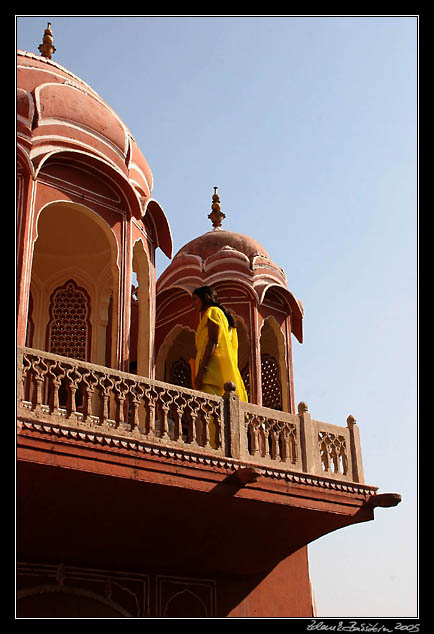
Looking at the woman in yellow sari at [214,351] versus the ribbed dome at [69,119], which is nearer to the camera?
the woman in yellow sari at [214,351]

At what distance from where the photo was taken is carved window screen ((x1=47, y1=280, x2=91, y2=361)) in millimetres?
10320

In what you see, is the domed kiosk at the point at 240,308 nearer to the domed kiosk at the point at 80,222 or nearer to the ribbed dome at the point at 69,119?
the domed kiosk at the point at 80,222

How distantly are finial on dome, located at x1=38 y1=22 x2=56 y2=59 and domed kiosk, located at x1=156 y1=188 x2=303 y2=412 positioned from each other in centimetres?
349

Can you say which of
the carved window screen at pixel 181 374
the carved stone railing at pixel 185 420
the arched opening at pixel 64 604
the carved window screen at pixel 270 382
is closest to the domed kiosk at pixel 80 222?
the carved stone railing at pixel 185 420

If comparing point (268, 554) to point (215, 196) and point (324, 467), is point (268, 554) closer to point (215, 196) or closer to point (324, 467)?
point (324, 467)

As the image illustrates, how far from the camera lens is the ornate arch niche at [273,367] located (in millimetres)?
11852

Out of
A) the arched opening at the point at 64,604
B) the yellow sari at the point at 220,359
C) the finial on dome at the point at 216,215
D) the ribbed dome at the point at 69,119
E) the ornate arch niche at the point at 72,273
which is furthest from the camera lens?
the finial on dome at the point at 216,215

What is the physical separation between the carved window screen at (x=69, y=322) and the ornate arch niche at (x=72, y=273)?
0.02 metres

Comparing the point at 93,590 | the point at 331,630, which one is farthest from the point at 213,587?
the point at 331,630

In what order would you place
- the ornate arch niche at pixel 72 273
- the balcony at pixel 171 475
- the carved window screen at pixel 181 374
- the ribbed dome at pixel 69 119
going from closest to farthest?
1. the balcony at pixel 171 475
2. the ribbed dome at pixel 69 119
3. the ornate arch niche at pixel 72 273
4. the carved window screen at pixel 181 374

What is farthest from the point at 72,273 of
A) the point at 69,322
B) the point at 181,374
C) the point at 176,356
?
the point at 181,374

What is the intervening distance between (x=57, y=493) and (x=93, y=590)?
1611 millimetres

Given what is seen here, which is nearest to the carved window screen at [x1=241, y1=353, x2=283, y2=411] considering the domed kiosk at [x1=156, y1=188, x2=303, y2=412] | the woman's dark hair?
the domed kiosk at [x1=156, y1=188, x2=303, y2=412]

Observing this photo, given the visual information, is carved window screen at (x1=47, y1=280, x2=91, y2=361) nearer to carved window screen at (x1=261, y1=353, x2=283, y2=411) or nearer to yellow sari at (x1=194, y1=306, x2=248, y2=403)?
yellow sari at (x1=194, y1=306, x2=248, y2=403)
